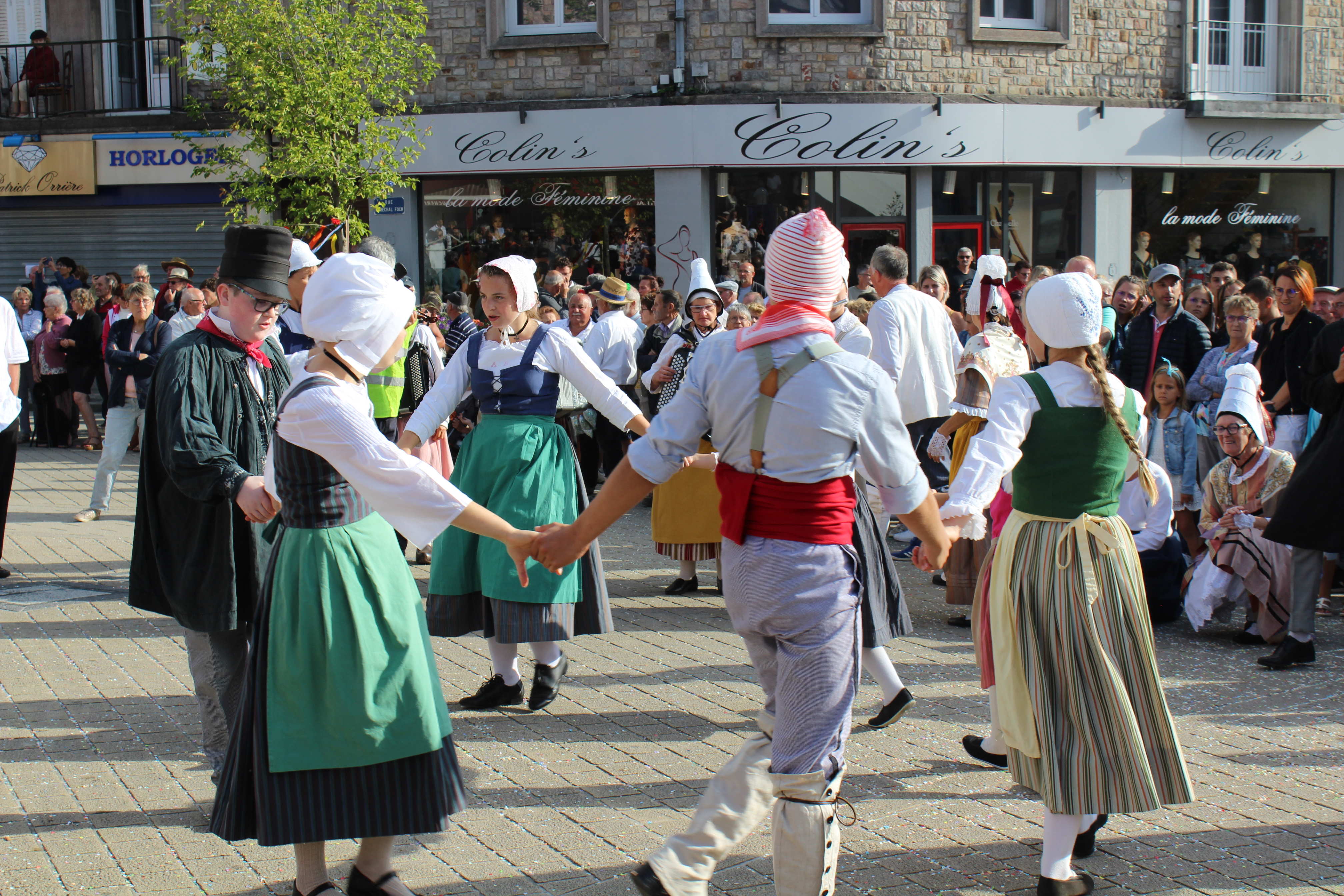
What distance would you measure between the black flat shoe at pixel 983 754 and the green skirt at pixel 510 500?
1743 mm

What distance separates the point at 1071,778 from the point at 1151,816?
92 centimetres

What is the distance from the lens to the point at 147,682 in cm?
597

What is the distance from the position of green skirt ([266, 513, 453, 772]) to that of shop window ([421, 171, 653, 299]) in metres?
15.5

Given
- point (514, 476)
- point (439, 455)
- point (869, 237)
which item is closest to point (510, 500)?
point (514, 476)

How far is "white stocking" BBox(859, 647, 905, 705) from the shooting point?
206 inches

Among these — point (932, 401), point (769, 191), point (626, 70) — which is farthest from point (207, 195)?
point (932, 401)

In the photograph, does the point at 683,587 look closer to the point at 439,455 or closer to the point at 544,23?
the point at 439,455

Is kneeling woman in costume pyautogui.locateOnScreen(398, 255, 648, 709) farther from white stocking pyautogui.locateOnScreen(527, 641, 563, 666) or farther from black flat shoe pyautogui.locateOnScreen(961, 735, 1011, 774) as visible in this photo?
black flat shoe pyautogui.locateOnScreen(961, 735, 1011, 774)

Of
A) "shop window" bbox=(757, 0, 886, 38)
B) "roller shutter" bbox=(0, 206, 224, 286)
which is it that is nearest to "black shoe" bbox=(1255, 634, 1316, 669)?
"shop window" bbox=(757, 0, 886, 38)

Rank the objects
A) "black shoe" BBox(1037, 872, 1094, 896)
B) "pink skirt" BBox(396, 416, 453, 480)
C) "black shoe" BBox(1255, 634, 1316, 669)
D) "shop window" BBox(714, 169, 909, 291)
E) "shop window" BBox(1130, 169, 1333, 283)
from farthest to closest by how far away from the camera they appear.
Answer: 1. "shop window" BBox(1130, 169, 1333, 283)
2. "shop window" BBox(714, 169, 909, 291)
3. "pink skirt" BBox(396, 416, 453, 480)
4. "black shoe" BBox(1255, 634, 1316, 669)
5. "black shoe" BBox(1037, 872, 1094, 896)

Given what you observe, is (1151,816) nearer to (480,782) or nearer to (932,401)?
(480,782)

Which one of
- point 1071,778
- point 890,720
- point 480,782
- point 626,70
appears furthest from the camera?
point 626,70

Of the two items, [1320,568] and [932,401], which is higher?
[932,401]

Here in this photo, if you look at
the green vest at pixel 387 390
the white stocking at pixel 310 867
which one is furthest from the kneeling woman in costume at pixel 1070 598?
the green vest at pixel 387 390
